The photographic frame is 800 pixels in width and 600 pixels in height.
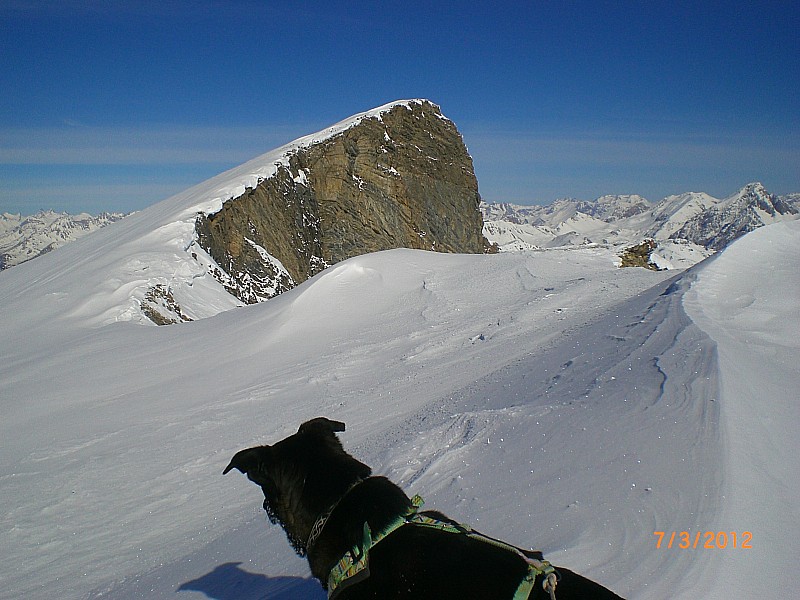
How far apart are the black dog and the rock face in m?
16.5

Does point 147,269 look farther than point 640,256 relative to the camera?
No

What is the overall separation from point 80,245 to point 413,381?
17426 mm

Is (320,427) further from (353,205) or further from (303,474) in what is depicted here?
(353,205)

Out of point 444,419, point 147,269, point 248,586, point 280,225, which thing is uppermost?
point 280,225

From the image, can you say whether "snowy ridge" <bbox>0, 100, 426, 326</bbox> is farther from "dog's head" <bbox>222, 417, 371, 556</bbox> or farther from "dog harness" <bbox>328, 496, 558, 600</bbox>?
"dog harness" <bbox>328, 496, 558, 600</bbox>

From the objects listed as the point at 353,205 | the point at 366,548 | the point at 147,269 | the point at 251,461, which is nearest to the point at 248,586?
the point at 251,461

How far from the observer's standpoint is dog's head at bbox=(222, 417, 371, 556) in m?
2.01

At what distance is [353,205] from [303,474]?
24.8 meters

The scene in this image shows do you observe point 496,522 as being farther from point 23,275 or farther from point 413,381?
point 23,275

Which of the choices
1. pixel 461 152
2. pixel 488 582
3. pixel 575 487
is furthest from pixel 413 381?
pixel 461 152

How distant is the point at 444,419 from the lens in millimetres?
4430

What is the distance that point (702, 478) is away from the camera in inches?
101

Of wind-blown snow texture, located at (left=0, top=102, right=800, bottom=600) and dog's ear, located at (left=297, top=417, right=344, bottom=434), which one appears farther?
wind-blown snow texture, located at (left=0, top=102, right=800, bottom=600)
